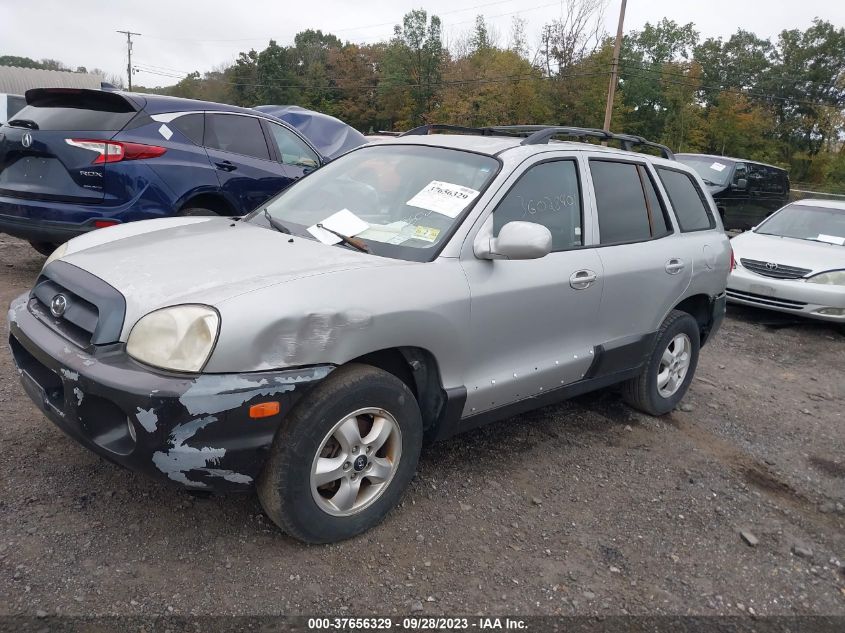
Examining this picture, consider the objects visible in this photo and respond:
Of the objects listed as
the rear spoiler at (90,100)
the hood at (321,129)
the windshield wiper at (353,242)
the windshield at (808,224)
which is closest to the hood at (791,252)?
the windshield at (808,224)

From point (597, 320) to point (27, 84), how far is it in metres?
39.8

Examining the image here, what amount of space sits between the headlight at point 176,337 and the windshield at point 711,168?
513 inches

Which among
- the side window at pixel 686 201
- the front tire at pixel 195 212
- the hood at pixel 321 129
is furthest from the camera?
the hood at pixel 321 129

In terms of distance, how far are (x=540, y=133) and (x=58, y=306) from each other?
2.56 meters

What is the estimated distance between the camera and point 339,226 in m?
3.25

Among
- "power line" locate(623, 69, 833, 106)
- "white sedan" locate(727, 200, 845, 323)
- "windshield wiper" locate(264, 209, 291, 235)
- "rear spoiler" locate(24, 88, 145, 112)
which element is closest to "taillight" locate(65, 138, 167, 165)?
"rear spoiler" locate(24, 88, 145, 112)

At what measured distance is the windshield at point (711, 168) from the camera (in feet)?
44.7

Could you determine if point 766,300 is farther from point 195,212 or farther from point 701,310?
point 195,212

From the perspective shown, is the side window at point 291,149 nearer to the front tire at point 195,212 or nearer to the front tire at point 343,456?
the front tire at point 195,212

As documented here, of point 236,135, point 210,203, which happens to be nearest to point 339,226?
point 210,203

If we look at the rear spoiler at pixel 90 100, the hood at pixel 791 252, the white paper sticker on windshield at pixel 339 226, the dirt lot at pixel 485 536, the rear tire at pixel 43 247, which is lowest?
the dirt lot at pixel 485 536

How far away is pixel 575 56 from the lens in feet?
148

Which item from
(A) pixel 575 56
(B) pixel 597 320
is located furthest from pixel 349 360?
(A) pixel 575 56

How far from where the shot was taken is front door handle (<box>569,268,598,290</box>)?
3515mm
